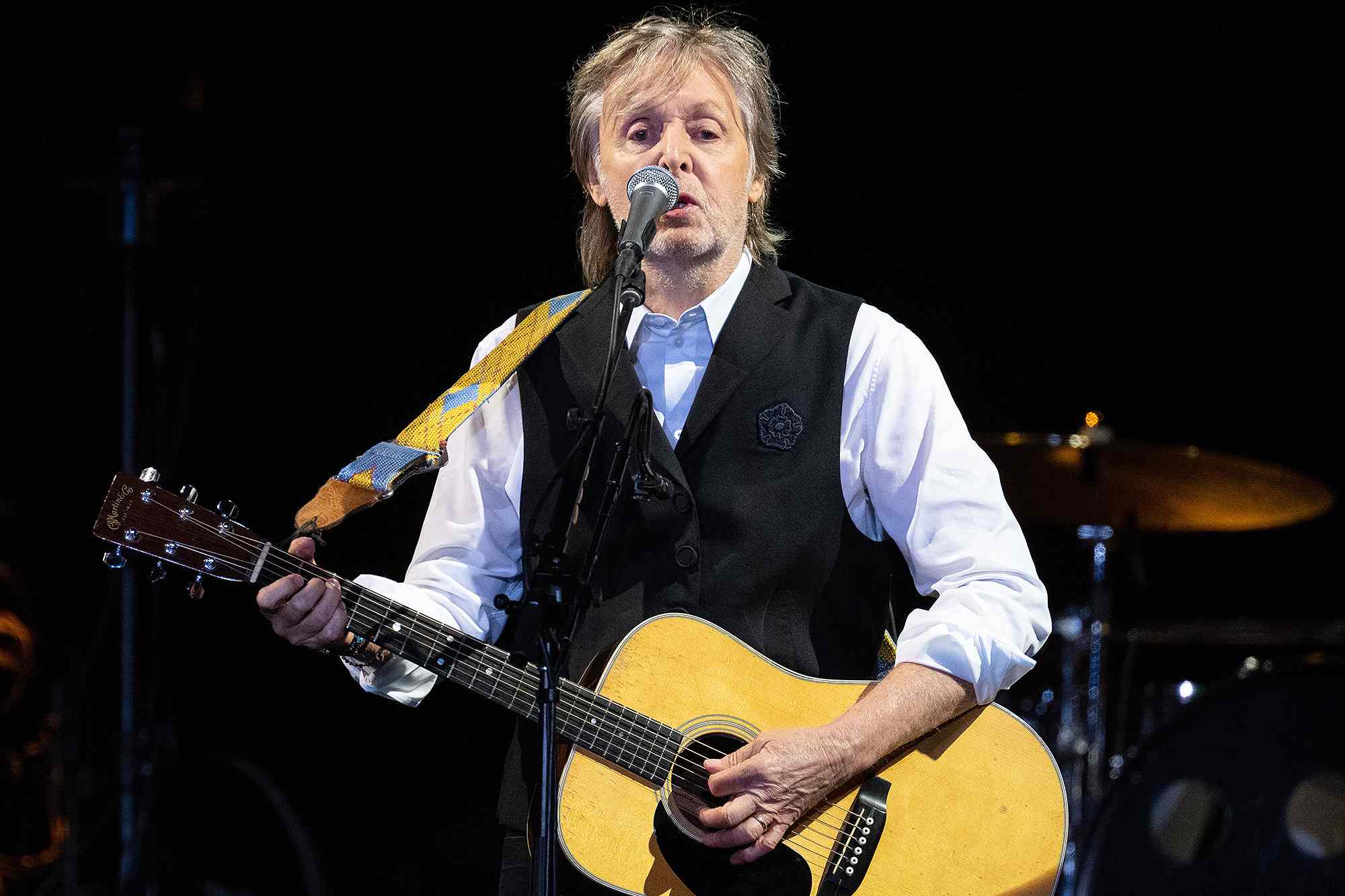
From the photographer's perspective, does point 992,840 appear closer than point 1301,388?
Yes

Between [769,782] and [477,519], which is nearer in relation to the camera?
[769,782]

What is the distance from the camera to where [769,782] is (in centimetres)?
230

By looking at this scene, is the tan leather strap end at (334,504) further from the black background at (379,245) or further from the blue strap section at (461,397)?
the black background at (379,245)

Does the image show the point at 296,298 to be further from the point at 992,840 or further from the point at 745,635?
the point at 992,840

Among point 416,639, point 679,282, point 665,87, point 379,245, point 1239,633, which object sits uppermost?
point 665,87

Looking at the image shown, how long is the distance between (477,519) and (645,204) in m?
0.80

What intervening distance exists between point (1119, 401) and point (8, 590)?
4.18 m

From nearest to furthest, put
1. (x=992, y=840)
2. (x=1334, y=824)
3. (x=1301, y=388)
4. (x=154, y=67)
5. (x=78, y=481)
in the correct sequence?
1. (x=1334, y=824)
2. (x=992, y=840)
3. (x=154, y=67)
4. (x=78, y=481)
5. (x=1301, y=388)

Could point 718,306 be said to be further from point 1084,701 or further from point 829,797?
point 1084,701

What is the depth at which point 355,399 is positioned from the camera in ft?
16.1

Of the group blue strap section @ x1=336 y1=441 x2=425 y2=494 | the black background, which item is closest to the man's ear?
blue strap section @ x1=336 y1=441 x2=425 y2=494

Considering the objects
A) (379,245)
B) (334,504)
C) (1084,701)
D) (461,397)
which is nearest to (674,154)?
(461,397)

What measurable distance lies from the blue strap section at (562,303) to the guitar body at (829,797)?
71cm

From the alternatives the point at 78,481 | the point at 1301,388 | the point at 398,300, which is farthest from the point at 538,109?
the point at 1301,388
